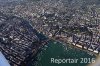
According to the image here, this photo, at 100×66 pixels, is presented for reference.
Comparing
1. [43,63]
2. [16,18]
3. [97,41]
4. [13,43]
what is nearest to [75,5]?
[16,18]

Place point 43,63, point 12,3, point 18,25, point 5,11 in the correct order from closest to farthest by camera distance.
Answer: point 43,63 → point 18,25 → point 5,11 → point 12,3

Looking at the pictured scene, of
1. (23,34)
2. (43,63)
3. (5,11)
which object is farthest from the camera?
(5,11)

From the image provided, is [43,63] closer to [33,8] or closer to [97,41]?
[97,41]

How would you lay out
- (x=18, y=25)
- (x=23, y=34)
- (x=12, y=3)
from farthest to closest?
(x=12, y=3) < (x=18, y=25) < (x=23, y=34)

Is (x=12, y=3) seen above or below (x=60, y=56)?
above

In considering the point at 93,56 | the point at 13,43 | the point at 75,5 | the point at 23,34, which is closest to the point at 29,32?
the point at 23,34

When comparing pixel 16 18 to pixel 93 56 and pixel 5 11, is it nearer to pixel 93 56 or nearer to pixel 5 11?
pixel 5 11

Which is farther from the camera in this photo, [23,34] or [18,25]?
[18,25]

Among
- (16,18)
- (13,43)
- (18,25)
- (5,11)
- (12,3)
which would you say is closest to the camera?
(13,43)

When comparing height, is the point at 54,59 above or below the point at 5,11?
below
